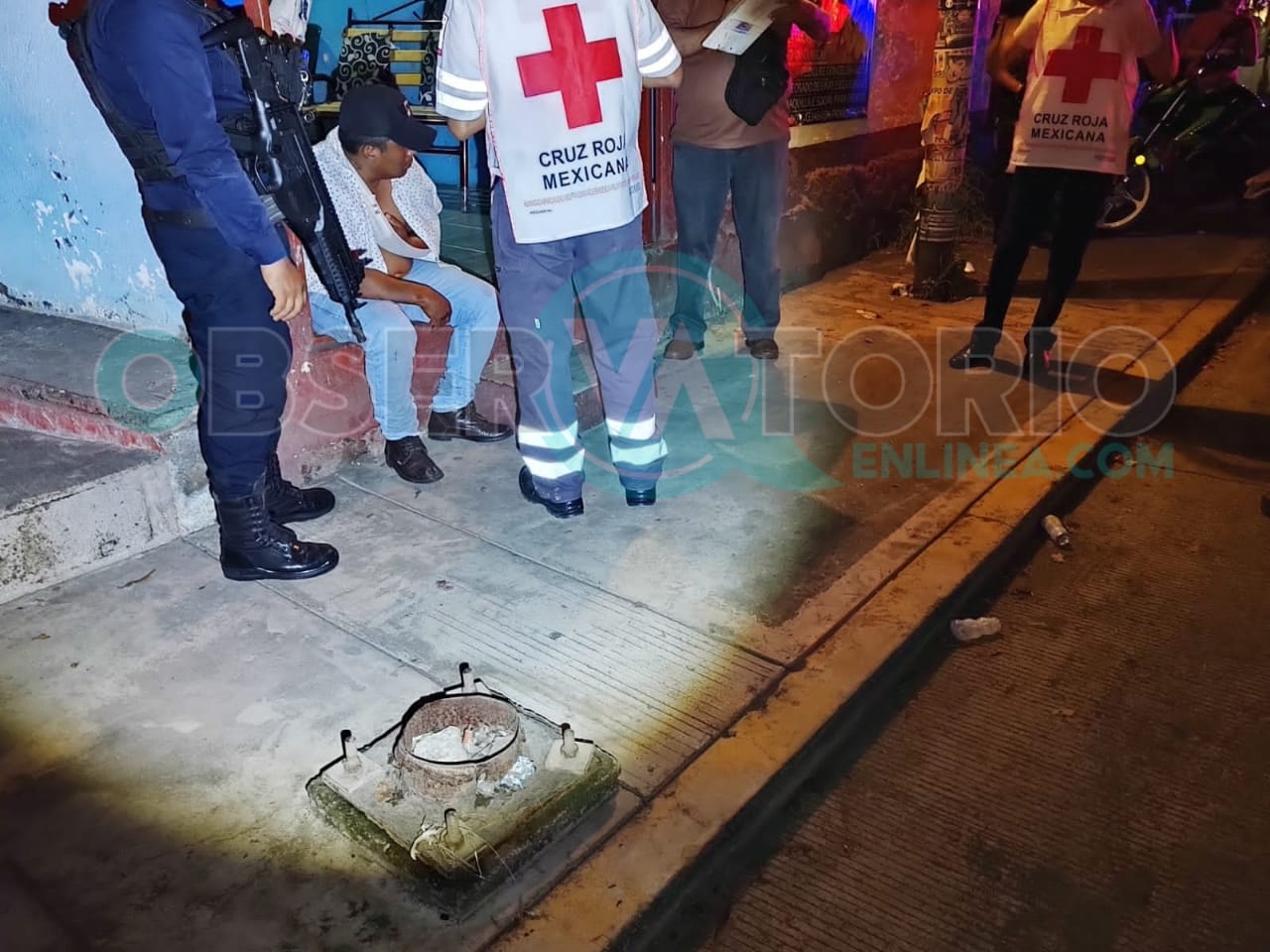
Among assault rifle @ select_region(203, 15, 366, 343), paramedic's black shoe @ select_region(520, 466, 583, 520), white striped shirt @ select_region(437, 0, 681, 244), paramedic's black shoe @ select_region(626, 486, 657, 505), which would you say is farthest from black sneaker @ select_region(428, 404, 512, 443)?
white striped shirt @ select_region(437, 0, 681, 244)

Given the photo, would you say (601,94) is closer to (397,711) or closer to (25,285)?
(397,711)

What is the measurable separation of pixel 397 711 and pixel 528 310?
136cm

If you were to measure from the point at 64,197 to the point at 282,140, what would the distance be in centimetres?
149

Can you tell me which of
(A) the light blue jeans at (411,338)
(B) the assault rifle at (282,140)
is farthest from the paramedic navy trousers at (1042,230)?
(B) the assault rifle at (282,140)

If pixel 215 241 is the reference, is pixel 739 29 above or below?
above

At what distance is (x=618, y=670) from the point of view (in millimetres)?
2398

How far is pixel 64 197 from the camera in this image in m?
3.42

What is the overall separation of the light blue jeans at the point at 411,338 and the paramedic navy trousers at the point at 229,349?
1.66 feet

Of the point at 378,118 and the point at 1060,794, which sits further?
the point at 378,118

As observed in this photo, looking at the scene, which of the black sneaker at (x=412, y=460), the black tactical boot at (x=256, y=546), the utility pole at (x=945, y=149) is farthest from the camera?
the utility pole at (x=945, y=149)

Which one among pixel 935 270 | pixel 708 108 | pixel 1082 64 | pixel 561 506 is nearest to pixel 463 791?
pixel 561 506

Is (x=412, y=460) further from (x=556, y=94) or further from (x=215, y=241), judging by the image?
(x=556, y=94)

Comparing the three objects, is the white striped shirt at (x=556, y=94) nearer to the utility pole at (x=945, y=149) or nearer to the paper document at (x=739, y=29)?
the paper document at (x=739, y=29)

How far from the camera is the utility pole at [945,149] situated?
5074mm
